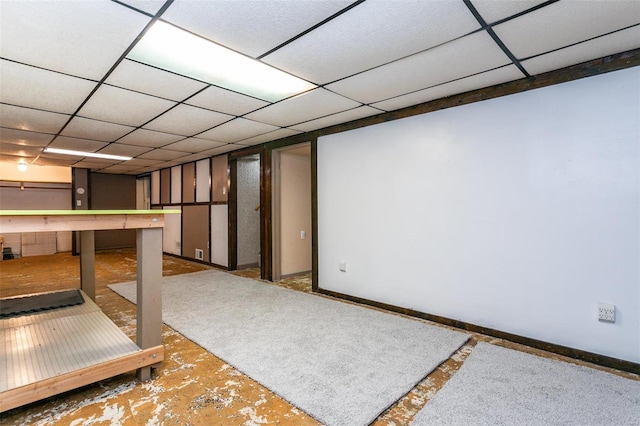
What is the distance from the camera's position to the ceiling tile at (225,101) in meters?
2.97

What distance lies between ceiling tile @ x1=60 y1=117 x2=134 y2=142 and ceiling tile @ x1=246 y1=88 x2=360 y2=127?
76.7 inches

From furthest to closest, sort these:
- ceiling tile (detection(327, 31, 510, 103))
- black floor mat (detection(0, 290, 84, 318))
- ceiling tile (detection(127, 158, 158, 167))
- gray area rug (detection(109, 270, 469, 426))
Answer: ceiling tile (detection(127, 158, 158, 167)) → black floor mat (detection(0, 290, 84, 318)) → ceiling tile (detection(327, 31, 510, 103)) → gray area rug (detection(109, 270, 469, 426))

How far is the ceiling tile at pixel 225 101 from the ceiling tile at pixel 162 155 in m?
2.93

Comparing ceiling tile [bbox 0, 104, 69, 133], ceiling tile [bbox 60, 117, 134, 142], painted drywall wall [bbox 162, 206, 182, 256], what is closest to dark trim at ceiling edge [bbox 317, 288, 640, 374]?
ceiling tile [bbox 60, 117, 134, 142]

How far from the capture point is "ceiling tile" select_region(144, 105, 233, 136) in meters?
3.52

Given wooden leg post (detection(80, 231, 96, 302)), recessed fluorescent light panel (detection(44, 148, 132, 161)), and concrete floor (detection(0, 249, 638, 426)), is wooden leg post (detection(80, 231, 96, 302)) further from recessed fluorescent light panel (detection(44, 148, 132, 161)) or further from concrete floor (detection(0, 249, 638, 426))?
recessed fluorescent light panel (detection(44, 148, 132, 161))

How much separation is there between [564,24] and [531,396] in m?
2.30

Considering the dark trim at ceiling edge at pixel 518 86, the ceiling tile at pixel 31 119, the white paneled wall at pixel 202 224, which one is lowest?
the white paneled wall at pixel 202 224

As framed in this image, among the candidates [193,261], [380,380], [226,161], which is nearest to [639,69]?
[380,380]

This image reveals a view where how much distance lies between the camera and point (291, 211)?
543 centimetres

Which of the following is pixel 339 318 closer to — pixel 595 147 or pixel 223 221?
pixel 595 147

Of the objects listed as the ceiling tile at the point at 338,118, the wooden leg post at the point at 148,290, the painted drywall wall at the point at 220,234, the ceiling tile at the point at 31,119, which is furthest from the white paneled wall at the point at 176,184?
the wooden leg post at the point at 148,290

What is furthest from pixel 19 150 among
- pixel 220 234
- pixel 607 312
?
pixel 607 312

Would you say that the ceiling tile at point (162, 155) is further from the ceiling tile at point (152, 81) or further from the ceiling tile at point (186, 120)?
the ceiling tile at point (152, 81)
